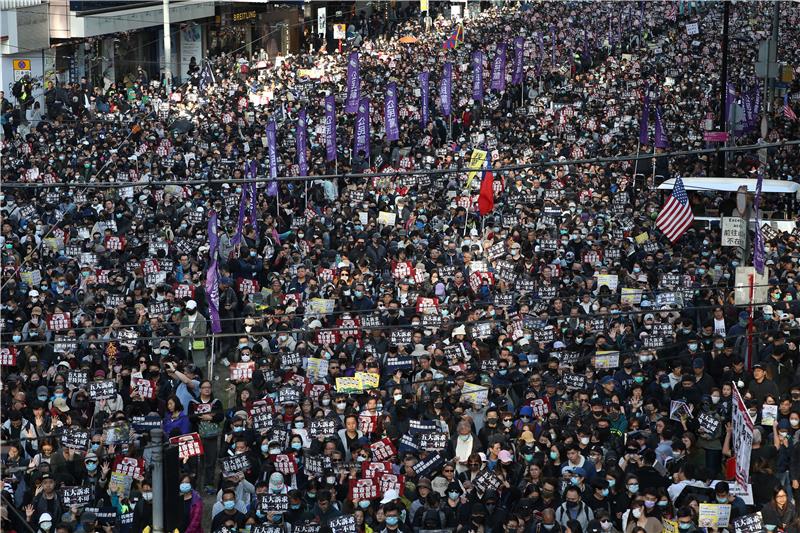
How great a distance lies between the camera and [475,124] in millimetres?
38344

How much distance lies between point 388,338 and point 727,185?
11.7m

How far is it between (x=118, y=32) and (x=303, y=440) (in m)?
36.2

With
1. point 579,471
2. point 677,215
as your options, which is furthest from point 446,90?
point 579,471

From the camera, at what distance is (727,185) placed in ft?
93.4

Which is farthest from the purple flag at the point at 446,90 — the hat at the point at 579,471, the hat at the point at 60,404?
the hat at the point at 579,471

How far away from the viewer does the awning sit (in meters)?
27.9

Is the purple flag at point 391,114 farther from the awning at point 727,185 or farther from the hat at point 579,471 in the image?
the hat at point 579,471

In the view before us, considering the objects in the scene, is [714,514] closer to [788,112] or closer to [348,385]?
[348,385]

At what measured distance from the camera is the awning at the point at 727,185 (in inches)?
1099

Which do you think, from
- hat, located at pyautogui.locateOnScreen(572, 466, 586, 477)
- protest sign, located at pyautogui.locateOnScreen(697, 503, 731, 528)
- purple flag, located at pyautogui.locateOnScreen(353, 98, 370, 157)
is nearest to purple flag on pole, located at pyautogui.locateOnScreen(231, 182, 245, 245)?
purple flag, located at pyautogui.locateOnScreen(353, 98, 370, 157)

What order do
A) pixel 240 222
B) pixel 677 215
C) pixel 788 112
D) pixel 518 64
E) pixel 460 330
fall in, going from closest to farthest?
pixel 460 330, pixel 677 215, pixel 240 222, pixel 788 112, pixel 518 64

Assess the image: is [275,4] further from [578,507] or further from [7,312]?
[578,507]

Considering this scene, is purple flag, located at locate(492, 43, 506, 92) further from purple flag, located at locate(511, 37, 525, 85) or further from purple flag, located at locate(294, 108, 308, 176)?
purple flag, located at locate(294, 108, 308, 176)

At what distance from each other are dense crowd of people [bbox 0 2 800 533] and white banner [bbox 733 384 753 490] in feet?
0.67
